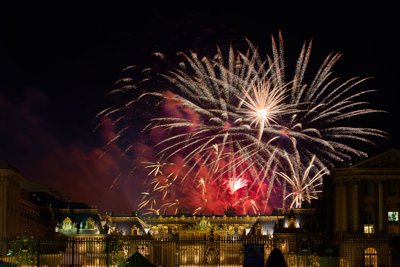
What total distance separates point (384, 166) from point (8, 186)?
38.7 metres

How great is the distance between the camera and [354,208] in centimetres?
8262

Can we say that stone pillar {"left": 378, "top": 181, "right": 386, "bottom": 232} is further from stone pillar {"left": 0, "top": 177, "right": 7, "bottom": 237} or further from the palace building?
stone pillar {"left": 0, "top": 177, "right": 7, "bottom": 237}

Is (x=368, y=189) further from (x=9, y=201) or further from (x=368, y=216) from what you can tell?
(x=9, y=201)

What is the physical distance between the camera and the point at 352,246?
7225cm

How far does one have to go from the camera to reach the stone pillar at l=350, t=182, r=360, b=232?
82250mm

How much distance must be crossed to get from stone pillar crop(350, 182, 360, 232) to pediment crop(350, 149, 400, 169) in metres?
2.01

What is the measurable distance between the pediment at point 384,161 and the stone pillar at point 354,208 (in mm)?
2011

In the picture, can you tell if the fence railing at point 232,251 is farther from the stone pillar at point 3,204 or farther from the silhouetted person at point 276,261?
the silhouetted person at point 276,261

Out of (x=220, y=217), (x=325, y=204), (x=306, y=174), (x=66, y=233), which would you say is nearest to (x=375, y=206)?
(x=306, y=174)

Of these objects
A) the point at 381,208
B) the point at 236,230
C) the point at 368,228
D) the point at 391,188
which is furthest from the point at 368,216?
the point at 236,230

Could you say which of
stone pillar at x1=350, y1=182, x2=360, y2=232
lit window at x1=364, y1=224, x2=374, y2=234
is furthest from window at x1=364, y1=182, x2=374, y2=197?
lit window at x1=364, y1=224, x2=374, y2=234

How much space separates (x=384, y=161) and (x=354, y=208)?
5377mm

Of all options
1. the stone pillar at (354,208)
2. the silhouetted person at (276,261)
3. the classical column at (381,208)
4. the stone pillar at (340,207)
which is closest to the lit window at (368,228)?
the stone pillar at (354,208)

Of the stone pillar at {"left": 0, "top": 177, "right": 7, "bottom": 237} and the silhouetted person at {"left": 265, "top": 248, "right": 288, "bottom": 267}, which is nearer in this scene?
the silhouetted person at {"left": 265, "top": 248, "right": 288, "bottom": 267}
